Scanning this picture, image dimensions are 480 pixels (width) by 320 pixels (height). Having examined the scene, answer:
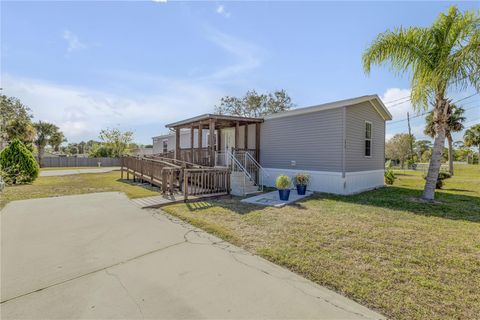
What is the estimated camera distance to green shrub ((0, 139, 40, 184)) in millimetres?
10711

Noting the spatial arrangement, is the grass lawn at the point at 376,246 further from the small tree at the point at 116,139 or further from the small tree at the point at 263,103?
the small tree at the point at 116,139

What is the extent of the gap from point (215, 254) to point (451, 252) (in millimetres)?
3658

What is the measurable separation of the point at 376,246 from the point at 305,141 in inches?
252

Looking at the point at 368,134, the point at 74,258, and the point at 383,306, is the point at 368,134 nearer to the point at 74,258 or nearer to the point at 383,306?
the point at 383,306

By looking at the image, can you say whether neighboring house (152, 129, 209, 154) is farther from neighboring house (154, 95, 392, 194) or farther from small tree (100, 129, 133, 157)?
small tree (100, 129, 133, 157)

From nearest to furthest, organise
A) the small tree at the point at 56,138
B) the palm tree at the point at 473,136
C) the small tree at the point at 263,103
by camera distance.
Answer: the small tree at the point at 263,103 < the palm tree at the point at 473,136 < the small tree at the point at 56,138

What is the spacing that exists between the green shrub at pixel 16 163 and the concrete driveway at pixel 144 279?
8.47 meters

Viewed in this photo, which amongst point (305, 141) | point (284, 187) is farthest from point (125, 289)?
point (305, 141)

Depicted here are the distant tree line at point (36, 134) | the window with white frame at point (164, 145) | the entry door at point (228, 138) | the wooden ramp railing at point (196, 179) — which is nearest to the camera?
the wooden ramp railing at point (196, 179)

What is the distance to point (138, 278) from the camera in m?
2.78

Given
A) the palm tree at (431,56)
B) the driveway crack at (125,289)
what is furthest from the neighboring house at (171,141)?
the driveway crack at (125,289)

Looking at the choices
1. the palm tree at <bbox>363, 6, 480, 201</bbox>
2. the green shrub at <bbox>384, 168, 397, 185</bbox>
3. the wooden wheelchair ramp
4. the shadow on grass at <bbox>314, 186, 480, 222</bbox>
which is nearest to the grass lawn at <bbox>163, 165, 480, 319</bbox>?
the shadow on grass at <bbox>314, 186, 480, 222</bbox>

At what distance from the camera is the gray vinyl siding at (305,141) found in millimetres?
8875

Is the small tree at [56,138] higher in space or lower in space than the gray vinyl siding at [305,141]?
higher
